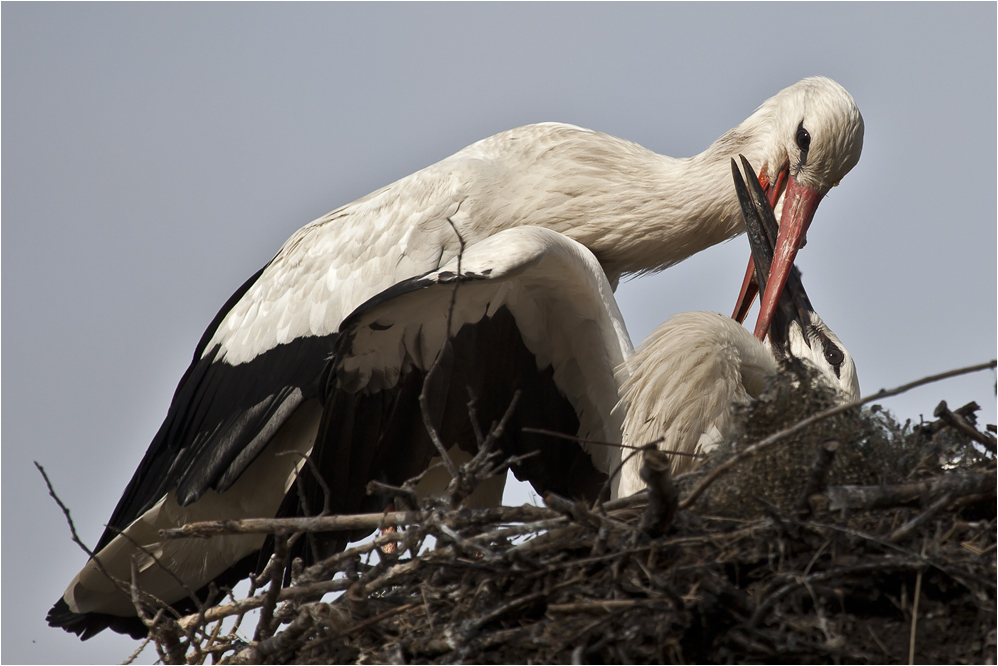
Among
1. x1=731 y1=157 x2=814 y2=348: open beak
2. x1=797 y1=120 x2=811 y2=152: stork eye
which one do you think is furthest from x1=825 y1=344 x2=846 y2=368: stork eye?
x1=797 y1=120 x2=811 y2=152: stork eye

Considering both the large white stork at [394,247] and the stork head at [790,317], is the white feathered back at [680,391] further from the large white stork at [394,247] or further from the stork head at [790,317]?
the large white stork at [394,247]

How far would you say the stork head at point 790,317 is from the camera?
3.49 m

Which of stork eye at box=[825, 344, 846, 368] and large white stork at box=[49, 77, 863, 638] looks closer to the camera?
stork eye at box=[825, 344, 846, 368]

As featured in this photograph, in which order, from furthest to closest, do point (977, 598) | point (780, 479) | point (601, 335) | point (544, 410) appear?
point (544, 410) < point (601, 335) < point (780, 479) < point (977, 598)

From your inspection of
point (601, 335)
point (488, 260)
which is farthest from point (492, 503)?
point (488, 260)

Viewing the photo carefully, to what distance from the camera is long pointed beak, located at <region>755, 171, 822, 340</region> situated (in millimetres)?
3814

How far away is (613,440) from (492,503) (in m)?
0.83

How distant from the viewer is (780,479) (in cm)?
262

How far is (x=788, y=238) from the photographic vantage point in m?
4.04

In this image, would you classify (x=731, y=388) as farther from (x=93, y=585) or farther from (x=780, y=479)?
(x=93, y=585)

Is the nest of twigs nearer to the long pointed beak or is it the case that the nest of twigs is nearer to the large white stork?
the long pointed beak

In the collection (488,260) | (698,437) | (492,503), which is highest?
(488,260)

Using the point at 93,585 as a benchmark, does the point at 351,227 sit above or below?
above

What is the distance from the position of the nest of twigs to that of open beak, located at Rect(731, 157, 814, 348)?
0.98 meters
